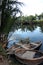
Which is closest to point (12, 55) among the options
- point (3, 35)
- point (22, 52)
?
point (22, 52)

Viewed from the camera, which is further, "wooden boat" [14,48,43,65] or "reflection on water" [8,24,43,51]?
"reflection on water" [8,24,43,51]

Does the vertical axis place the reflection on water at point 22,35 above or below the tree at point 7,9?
below

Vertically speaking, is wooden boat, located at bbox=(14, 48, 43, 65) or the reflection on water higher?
wooden boat, located at bbox=(14, 48, 43, 65)

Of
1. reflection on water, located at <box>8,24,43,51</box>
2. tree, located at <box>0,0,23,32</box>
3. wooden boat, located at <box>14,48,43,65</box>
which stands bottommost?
reflection on water, located at <box>8,24,43,51</box>

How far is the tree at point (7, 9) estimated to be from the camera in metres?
10.9

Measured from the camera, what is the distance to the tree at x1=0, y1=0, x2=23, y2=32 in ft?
35.7

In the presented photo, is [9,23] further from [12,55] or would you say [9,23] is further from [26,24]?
[26,24]

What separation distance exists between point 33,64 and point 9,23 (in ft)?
9.23

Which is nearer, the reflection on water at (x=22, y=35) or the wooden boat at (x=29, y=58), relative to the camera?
the wooden boat at (x=29, y=58)

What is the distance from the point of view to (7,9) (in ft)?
36.5

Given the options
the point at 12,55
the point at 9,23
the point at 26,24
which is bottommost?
the point at 26,24

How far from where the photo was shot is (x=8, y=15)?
1098 centimetres

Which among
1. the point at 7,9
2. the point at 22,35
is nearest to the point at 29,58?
the point at 7,9

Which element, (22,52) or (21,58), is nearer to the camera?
(21,58)
